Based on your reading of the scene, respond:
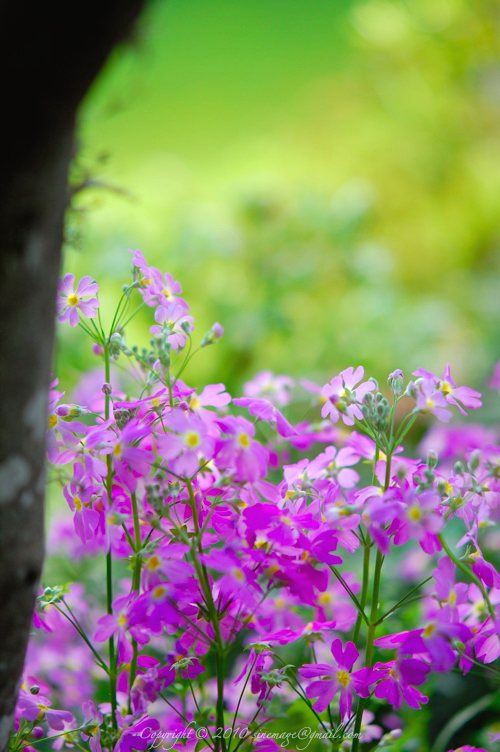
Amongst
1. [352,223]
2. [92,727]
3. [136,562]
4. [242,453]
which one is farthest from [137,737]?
[352,223]

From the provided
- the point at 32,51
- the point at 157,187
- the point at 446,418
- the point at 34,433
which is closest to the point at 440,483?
the point at 446,418

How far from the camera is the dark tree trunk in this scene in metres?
0.38

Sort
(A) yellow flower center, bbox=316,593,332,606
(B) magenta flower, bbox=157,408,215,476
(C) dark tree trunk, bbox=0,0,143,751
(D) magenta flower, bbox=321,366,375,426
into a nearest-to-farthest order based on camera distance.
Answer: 1. (C) dark tree trunk, bbox=0,0,143,751
2. (B) magenta flower, bbox=157,408,215,476
3. (D) magenta flower, bbox=321,366,375,426
4. (A) yellow flower center, bbox=316,593,332,606

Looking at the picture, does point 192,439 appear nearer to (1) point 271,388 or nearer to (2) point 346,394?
(2) point 346,394

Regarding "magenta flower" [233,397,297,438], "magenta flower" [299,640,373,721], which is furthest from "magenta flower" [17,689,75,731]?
"magenta flower" [233,397,297,438]

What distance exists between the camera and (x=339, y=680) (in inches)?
23.5

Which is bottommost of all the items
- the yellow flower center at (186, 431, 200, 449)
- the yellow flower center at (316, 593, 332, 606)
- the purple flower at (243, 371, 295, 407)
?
the yellow flower center at (316, 593, 332, 606)

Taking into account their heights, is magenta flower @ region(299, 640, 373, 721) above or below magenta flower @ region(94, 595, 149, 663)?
below

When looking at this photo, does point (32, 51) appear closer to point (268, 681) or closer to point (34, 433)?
point (34, 433)

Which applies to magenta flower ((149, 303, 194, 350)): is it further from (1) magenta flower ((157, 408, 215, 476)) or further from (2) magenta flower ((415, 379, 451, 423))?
(2) magenta flower ((415, 379, 451, 423))

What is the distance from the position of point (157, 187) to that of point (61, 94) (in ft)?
12.0

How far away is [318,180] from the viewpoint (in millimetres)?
4531

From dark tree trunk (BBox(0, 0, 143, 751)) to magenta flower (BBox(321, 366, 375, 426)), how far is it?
29 cm

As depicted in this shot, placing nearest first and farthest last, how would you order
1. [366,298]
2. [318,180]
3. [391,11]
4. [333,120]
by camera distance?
[366,298] → [318,180] → [391,11] → [333,120]
